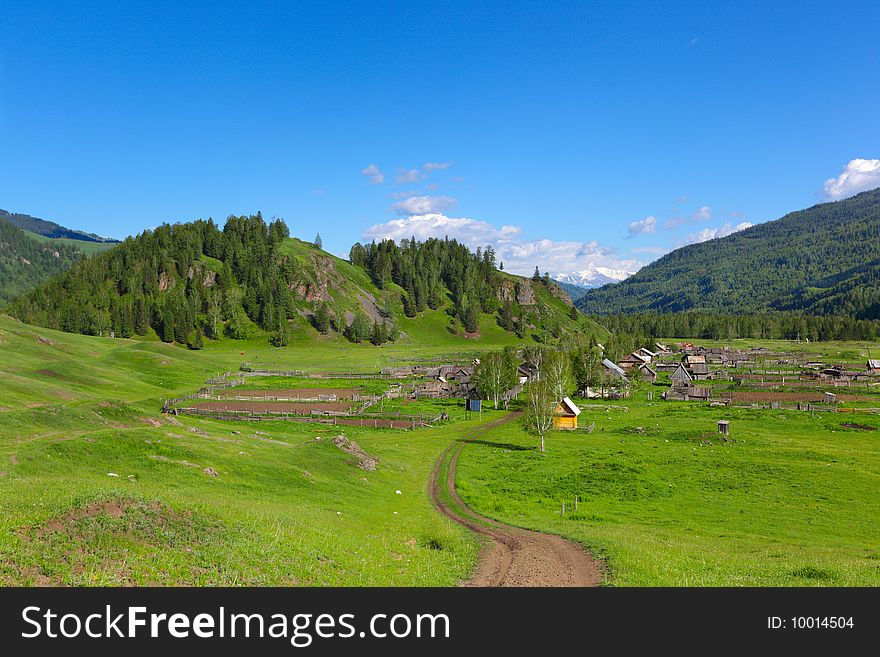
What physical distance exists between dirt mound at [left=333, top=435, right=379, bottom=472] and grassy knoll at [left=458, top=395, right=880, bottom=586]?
8.03 metres

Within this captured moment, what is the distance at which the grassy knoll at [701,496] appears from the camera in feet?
76.1

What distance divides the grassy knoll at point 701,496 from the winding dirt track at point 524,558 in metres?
1.21

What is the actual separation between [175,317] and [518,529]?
18262 centimetres

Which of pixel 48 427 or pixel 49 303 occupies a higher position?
pixel 49 303

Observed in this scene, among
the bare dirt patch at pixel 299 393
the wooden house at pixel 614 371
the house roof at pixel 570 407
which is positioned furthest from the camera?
the wooden house at pixel 614 371

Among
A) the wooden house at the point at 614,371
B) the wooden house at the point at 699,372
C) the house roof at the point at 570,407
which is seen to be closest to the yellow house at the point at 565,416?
the house roof at the point at 570,407

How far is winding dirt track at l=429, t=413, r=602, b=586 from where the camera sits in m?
20.9

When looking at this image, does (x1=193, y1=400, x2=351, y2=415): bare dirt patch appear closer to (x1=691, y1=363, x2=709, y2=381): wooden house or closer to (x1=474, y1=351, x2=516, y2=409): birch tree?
(x1=474, y1=351, x2=516, y2=409): birch tree

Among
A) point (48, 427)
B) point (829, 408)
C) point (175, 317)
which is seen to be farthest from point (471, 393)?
point (175, 317)

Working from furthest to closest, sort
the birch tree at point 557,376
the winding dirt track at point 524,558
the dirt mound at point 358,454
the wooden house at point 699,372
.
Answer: the wooden house at point 699,372, the birch tree at point 557,376, the dirt mound at point 358,454, the winding dirt track at point 524,558

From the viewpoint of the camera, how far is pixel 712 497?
1620 inches

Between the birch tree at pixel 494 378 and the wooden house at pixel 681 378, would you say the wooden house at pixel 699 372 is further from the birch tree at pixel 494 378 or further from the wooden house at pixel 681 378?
the birch tree at pixel 494 378
